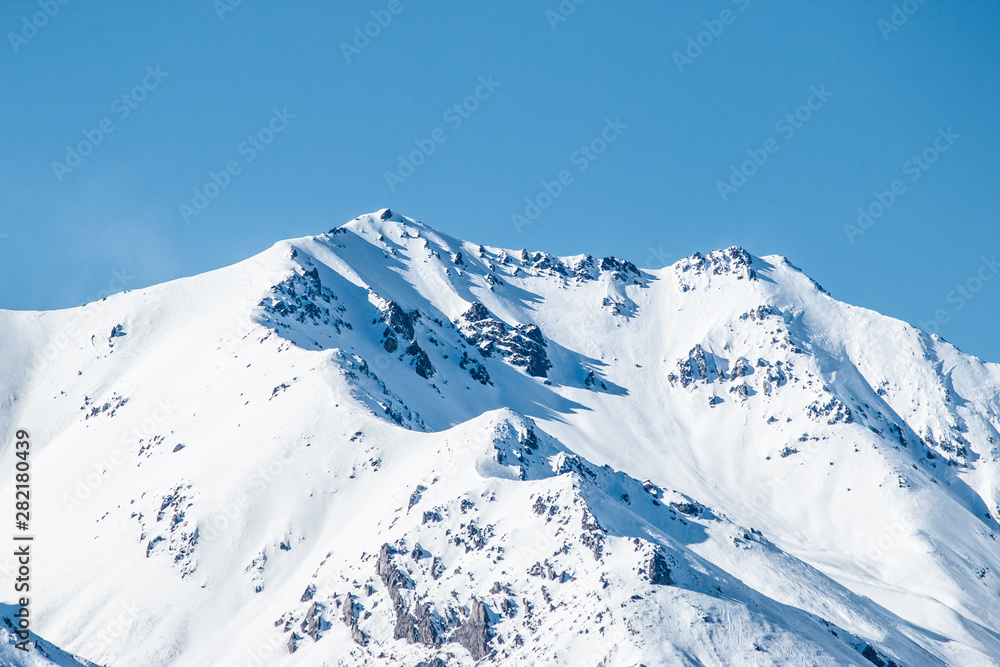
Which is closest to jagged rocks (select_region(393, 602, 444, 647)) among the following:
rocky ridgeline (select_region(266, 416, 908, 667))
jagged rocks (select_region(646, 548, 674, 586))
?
rocky ridgeline (select_region(266, 416, 908, 667))

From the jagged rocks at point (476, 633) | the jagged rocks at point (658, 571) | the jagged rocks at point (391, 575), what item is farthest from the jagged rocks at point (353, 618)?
the jagged rocks at point (658, 571)

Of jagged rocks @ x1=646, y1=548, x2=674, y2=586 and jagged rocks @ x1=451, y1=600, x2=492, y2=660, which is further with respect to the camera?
jagged rocks @ x1=646, y1=548, x2=674, y2=586

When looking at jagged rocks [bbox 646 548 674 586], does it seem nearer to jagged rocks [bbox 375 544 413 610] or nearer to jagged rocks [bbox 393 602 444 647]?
jagged rocks [bbox 393 602 444 647]

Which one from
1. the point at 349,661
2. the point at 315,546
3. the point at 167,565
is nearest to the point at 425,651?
the point at 349,661

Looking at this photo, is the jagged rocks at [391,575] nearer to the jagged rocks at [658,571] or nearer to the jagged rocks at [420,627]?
the jagged rocks at [420,627]

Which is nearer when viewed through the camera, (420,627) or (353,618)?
(420,627)

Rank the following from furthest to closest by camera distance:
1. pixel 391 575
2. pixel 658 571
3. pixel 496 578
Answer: pixel 391 575
pixel 496 578
pixel 658 571

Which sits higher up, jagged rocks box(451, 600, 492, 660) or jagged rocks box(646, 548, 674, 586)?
jagged rocks box(646, 548, 674, 586)

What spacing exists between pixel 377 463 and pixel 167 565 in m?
38.8

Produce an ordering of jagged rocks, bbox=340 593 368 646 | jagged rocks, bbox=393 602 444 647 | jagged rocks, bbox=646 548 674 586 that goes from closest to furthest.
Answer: jagged rocks, bbox=646 548 674 586 → jagged rocks, bbox=393 602 444 647 → jagged rocks, bbox=340 593 368 646

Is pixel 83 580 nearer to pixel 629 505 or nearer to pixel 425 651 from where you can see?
pixel 425 651

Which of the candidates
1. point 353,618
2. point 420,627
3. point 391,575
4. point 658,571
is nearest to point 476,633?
point 420,627

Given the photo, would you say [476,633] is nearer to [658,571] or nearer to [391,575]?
[391,575]

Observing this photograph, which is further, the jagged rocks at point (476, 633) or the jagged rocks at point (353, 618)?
the jagged rocks at point (353, 618)
